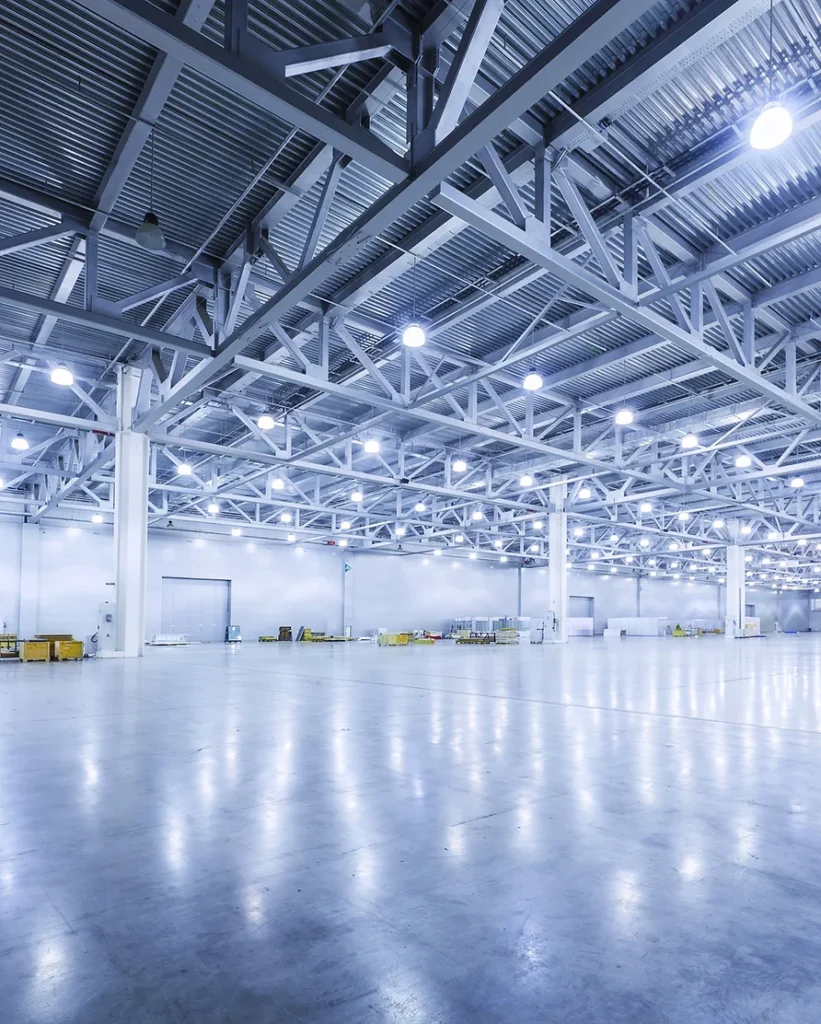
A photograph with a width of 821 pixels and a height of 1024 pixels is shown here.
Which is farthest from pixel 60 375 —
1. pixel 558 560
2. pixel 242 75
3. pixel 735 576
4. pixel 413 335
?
pixel 735 576

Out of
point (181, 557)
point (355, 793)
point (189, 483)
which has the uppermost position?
point (189, 483)

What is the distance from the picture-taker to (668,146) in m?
8.09

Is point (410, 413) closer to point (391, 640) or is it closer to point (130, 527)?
point (130, 527)

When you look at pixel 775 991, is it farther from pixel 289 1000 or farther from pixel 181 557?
pixel 181 557

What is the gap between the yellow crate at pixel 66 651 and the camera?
1747cm

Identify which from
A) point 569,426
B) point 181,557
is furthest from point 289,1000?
point 181,557

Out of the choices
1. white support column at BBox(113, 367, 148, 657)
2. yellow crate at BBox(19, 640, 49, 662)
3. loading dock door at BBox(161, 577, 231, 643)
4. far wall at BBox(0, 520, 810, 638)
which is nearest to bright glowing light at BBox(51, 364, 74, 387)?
white support column at BBox(113, 367, 148, 657)

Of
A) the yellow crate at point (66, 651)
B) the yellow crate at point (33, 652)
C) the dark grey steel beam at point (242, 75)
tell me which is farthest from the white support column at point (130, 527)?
the dark grey steel beam at point (242, 75)

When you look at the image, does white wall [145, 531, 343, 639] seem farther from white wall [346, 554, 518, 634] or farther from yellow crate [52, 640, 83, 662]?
yellow crate [52, 640, 83, 662]

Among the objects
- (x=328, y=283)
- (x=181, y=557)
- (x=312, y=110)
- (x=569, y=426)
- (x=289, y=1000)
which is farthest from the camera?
(x=181, y=557)

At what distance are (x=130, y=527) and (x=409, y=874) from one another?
51.3ft

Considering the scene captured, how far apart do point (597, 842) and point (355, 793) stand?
1.69 metres

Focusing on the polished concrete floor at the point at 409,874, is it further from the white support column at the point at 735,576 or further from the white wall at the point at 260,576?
the white support column at the point at 735,576

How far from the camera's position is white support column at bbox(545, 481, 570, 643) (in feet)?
88.9
